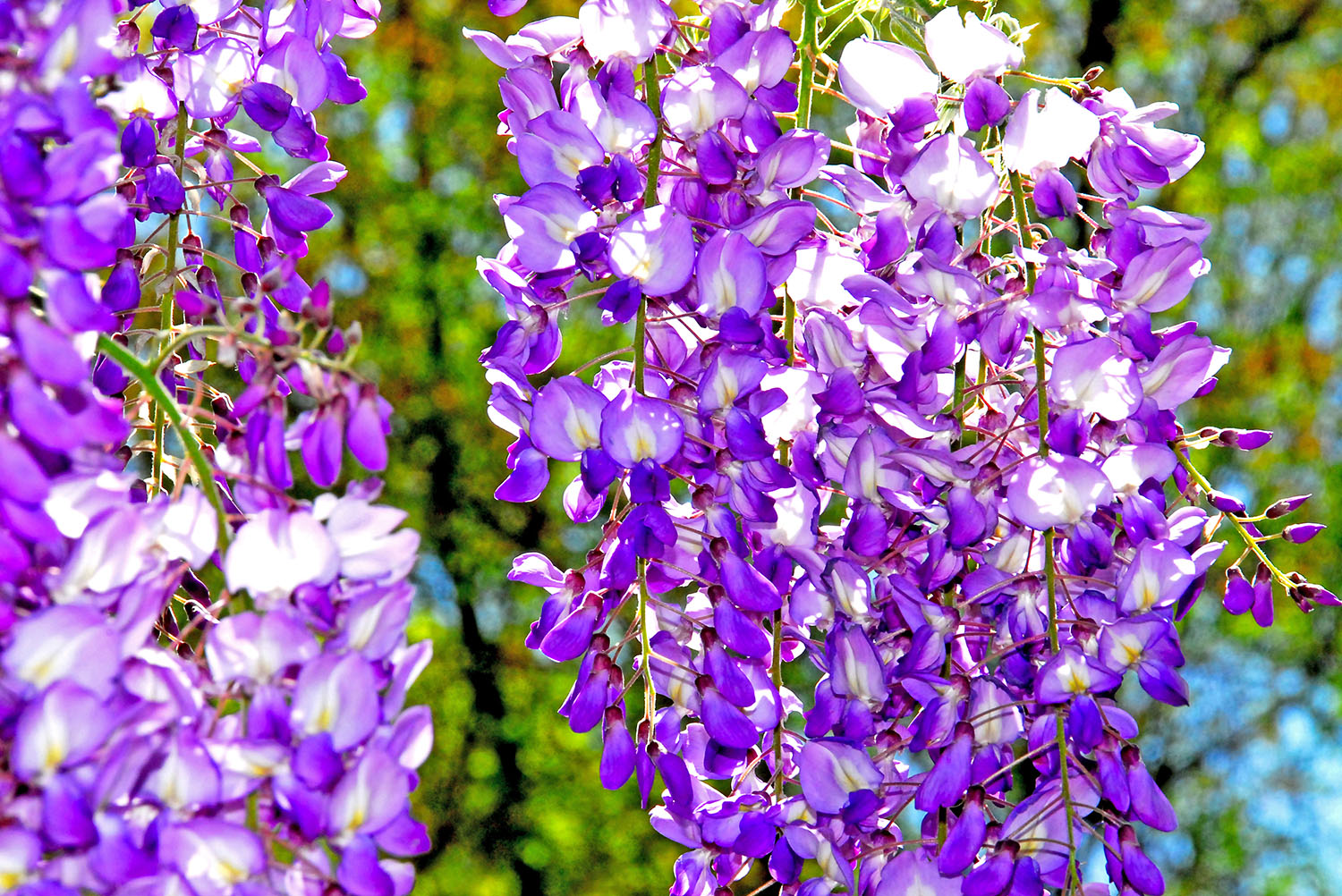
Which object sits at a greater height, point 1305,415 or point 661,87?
point 661,87

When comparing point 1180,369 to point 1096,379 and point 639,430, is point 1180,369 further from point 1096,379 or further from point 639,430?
point 639,430

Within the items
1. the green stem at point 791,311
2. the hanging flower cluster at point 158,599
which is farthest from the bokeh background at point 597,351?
the hanging flower cluster at point 158,599

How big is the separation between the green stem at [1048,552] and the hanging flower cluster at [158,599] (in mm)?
590

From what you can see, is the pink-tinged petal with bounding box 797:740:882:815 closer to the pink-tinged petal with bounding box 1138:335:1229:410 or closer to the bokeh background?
the pink-tinged petal with bounding box 1138:335:1229:410

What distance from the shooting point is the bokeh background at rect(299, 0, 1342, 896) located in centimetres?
771

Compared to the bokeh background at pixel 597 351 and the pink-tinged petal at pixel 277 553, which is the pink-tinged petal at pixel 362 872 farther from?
the bokeh background at pixel 597 351

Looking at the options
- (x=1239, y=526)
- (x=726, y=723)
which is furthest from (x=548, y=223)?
(x=1239, y=526)

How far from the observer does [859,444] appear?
4.52 ft

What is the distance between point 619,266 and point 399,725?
462mm

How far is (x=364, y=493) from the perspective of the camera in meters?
0.96

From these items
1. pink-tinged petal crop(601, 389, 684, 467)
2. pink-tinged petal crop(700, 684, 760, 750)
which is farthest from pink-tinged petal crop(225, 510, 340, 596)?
pink-tinged petal crop(700, 684, 760, 750)

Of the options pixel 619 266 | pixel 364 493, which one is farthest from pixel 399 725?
pixel 619 266

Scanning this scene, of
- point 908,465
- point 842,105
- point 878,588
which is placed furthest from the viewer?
point 842,105

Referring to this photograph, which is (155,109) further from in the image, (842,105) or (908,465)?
(842,105)
